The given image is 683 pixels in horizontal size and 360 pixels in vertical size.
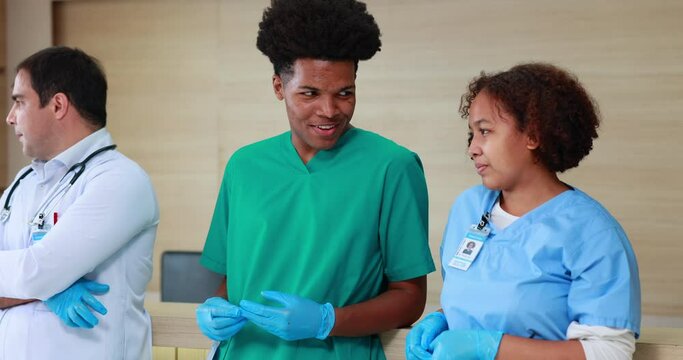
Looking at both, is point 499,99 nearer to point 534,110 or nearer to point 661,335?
point 534,110

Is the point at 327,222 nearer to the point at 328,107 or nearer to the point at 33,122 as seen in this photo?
the point at 328,107

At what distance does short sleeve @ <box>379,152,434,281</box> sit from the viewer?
1.53 metres

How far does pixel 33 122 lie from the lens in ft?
6.04

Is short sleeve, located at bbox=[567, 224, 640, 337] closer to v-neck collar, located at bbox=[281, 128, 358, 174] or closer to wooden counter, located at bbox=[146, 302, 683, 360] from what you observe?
wooden counter, located at bbox=[146, 302, 683, 360]

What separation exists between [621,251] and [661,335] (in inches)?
14.6

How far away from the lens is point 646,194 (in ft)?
11.4

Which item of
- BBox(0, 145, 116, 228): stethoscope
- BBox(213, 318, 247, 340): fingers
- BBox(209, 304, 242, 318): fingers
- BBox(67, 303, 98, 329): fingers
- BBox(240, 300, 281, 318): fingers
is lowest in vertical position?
BBox(67, 303, 98, 329): fingers

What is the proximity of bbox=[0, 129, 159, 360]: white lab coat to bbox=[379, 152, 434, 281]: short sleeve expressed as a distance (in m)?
0.53

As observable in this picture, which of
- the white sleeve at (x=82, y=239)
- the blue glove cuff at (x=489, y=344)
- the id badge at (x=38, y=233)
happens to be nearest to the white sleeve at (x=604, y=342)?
the blue glove cuff at (x=489, y=344)

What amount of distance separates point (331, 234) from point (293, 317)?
17 centimetres

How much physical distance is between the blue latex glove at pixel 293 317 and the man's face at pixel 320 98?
0.28 metres

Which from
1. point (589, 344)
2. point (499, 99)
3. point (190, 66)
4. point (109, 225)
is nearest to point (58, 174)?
point (109, 225)

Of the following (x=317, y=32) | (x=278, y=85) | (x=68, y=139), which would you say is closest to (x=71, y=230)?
(x=68, y=139)

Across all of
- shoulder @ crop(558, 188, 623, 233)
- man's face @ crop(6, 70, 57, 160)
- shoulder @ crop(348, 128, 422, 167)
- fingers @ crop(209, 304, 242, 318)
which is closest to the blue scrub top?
shoulder @ crop(558, 188, 623, 233)
